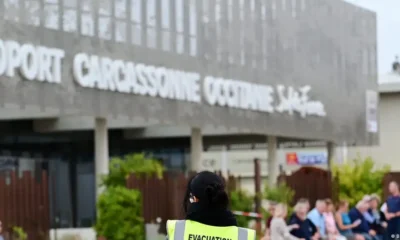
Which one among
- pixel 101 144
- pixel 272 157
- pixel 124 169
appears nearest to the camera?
pixel 124 169

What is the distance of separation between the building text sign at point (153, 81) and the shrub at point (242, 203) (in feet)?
21.4

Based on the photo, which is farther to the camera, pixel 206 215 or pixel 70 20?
pixel 70 20

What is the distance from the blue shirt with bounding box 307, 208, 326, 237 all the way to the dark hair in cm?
1486

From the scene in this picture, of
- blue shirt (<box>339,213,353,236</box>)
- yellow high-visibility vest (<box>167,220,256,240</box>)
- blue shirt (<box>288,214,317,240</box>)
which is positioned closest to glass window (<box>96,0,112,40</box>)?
blue shirt (<box>339,213,353,236</box>)

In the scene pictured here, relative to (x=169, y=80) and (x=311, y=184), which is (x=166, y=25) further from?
(x=311, y=184)

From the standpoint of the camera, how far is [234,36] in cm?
3828

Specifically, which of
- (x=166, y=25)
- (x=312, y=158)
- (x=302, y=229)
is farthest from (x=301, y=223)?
(x=312, y=158)

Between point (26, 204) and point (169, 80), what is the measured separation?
15.4 metres

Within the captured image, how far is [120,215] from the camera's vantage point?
22766 mm

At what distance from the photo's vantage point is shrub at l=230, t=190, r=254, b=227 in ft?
83.8

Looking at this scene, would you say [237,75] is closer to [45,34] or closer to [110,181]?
[45,34]

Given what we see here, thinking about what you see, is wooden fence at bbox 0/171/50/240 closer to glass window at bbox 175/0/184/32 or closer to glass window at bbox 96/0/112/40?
glass window at bbox 96/0/112/40

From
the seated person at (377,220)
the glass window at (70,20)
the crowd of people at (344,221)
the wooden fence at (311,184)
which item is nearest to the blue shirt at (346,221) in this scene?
the crowd of people at (344,221)

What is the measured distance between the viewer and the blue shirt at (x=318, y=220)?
65.6ft
